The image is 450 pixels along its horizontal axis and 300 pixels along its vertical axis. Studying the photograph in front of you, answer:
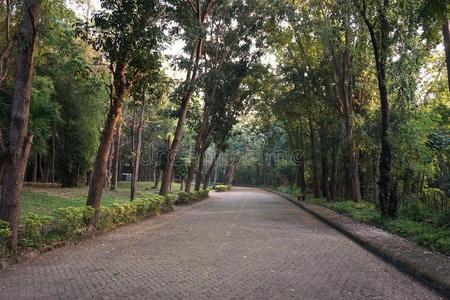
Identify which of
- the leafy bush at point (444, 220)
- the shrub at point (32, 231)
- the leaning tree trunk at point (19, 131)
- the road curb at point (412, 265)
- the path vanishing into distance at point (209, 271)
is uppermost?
the leaning tree trunk at point (19, 131)

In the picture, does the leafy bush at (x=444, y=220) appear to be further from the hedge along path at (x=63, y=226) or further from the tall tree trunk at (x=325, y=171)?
the tall tree trunk at (x=325, y=171)

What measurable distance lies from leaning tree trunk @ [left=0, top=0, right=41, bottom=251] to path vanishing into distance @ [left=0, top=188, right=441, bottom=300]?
125 cm

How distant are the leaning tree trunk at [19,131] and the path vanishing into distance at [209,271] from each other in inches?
49.3

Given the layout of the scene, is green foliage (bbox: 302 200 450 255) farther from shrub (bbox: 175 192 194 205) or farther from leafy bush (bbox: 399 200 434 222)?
shrub (bbox: 175 192 194 205)

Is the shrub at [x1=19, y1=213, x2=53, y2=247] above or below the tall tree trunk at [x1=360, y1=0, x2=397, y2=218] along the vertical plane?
below

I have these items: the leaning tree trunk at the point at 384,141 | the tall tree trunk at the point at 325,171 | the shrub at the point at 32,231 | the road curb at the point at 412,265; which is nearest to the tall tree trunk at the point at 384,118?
the leaning tree trunk at the point at 384,141

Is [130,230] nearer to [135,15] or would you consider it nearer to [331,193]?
[135,15]

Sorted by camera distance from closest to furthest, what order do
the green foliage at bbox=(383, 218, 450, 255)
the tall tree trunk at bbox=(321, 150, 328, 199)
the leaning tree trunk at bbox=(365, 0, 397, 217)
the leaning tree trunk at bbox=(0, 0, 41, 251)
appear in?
the leaning tree trunk at bbox=(0, 0, 41, 251), the green foliage at bbox=(383, 218, 450, 255), the leaning tree trunk at bbox=(365, 0, 397, 217), the tall tree trunk at bbox=(321, 150, 328, 199)

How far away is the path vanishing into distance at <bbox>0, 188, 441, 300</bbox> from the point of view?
22.5ft

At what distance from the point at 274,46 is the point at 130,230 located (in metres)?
19.6

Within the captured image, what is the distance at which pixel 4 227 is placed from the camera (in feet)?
28.8

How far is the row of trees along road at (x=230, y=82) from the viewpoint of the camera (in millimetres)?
12852

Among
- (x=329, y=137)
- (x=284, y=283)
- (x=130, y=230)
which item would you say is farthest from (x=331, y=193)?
(x=284, y=283)

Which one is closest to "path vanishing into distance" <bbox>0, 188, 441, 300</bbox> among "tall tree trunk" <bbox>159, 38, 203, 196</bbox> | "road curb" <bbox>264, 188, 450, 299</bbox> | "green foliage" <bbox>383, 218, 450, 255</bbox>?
"road curb" <bbox>264, 188, 450, 299</bbox>
